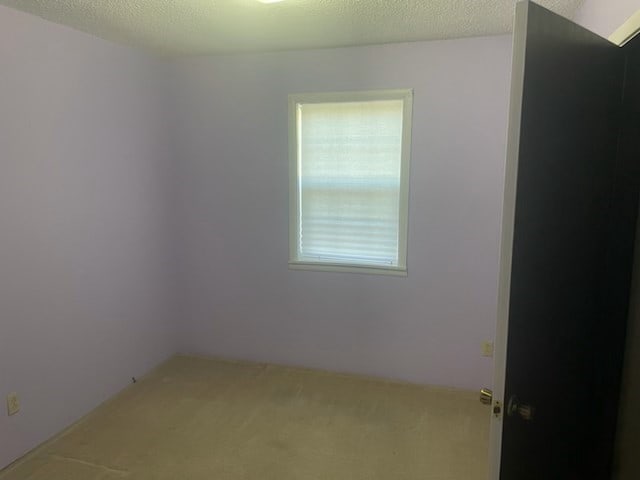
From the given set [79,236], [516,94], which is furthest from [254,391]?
[516,94]

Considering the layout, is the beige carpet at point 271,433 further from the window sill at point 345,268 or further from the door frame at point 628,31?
the door frame at point 628,31

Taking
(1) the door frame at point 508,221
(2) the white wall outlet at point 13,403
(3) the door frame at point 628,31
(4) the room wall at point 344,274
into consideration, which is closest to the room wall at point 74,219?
(2) the white wall outlet at point 13,403

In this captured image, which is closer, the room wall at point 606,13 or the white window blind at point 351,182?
the room wall at point 606,13

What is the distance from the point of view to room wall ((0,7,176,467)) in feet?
7.62

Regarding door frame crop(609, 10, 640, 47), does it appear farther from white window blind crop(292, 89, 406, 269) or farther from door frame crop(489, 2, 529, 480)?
white window blind crop(292, 89, 406, 269)

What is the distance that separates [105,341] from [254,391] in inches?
43.5

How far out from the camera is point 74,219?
105 inches

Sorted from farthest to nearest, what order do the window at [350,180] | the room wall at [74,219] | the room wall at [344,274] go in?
1. the window at [350,180]
2. the room wall at [344,274]
3. the room wall at [74,219]

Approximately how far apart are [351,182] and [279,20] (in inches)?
46.6

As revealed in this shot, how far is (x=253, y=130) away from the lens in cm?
330

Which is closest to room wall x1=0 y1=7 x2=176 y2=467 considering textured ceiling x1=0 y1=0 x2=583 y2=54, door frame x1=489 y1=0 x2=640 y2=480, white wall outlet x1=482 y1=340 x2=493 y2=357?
textured ceiling x1=0 y1=0 x2=583 y2=54

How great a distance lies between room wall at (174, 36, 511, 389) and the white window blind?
0.12m

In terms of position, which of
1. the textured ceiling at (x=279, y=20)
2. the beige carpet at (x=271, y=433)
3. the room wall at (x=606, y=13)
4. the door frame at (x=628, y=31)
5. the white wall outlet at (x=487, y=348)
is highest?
the textured ceiling at (x=279, y=20)

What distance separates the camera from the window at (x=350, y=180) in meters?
3.05
